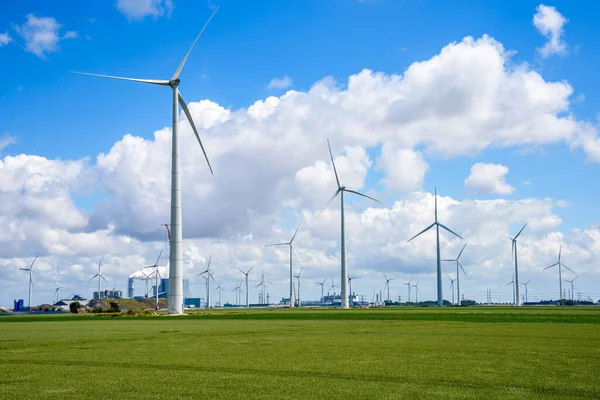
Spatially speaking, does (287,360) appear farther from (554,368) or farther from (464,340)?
(464,340)

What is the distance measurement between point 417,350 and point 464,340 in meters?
6.15

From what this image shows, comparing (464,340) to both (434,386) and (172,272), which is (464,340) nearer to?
(434,386)

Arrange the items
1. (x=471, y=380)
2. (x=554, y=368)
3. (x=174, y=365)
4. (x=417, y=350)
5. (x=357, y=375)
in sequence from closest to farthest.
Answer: (x=471, y=380), (x=357, y=375), (x=554, y=368), (x=174, y=365), (x=417, y=350)

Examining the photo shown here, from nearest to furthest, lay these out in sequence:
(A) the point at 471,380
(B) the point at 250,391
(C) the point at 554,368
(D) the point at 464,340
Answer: (B) the point at 250,391 < (A) the point at 471,380 < (C) the point at 554,368 < (D) the point at 464,340

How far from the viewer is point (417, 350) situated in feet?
75.2

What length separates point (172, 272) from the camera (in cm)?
8338

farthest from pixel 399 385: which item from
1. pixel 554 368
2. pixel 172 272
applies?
pixel 172 272

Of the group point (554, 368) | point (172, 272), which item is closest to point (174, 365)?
point (554, 368)

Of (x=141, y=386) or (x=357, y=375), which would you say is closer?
(x=141, y=386)

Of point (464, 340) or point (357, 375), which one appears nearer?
point (357, 375)

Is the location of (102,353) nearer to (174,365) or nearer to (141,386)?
(174,365)

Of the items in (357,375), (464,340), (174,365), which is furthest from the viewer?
(464,340)

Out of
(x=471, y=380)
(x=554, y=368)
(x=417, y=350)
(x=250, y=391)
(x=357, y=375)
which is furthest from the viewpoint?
(x=417, y=350)

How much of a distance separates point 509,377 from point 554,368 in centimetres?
249
